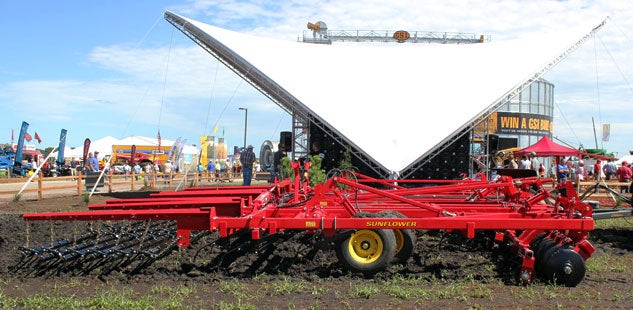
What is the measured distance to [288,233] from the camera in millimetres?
8750

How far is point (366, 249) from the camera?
22.9ft

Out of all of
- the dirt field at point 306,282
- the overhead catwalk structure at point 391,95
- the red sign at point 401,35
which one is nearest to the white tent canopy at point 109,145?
the red sign at point 401,35

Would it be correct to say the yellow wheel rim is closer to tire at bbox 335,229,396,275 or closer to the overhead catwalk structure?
tire at bbox 335,229,396,275

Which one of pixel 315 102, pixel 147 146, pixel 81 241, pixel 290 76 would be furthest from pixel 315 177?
pixel 147 146

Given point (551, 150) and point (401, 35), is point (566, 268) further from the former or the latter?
point (401, 35)

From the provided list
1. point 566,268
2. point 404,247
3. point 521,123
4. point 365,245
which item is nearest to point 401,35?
point 521,123

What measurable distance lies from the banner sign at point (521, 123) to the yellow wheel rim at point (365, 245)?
42.4m

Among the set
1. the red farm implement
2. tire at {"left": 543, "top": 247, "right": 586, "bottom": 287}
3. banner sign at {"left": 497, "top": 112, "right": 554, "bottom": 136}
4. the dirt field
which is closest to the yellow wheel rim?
the red farm implement

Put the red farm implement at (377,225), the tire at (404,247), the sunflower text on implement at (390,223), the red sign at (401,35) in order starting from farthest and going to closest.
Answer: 1. the red sign at (401,35)
2. the tire at (404,247)
3. the sunflower text on implement at (390,223)
4. the red farm implement at (377,225)

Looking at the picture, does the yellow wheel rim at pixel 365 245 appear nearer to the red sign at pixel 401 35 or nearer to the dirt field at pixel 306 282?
the dirt field at pixel 306 282

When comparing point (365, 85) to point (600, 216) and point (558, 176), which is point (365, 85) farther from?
point (600, 216)

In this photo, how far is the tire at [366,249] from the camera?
6.78m

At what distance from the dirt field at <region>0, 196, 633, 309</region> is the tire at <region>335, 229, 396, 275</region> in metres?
0.13

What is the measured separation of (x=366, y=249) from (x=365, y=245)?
0.05 m
